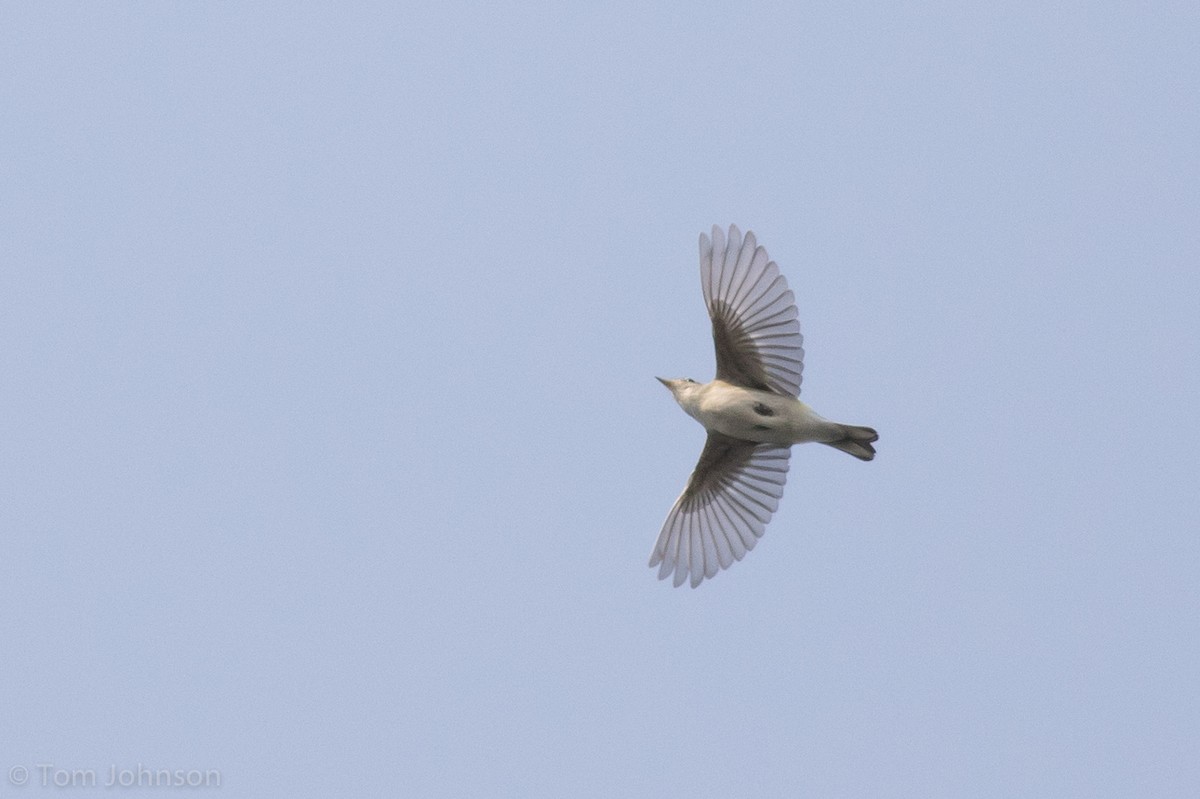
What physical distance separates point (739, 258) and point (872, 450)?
5.38 ft

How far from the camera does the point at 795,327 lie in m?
12.6

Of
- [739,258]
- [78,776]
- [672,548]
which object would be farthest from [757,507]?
[78,776]

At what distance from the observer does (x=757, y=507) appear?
13.4m

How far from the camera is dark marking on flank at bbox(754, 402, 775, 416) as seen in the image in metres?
12.7

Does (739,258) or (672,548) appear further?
(672,548)

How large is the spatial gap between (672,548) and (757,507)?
2.33ft

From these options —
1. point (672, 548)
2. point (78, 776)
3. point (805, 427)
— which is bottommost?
point (78, 776)

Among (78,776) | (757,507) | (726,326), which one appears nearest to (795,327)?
(726,326)

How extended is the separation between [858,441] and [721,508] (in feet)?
4.40

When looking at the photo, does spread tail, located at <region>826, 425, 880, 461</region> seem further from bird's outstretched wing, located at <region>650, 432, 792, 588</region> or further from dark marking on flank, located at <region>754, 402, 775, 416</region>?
bird's outstretched wing, located at <region>650, 432, 792, 588</region>

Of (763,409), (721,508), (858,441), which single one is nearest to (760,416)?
(763,409)

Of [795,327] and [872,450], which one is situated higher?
[795,327]

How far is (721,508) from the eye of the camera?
1346 cm

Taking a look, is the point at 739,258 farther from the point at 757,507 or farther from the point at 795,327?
the point at 757,507
